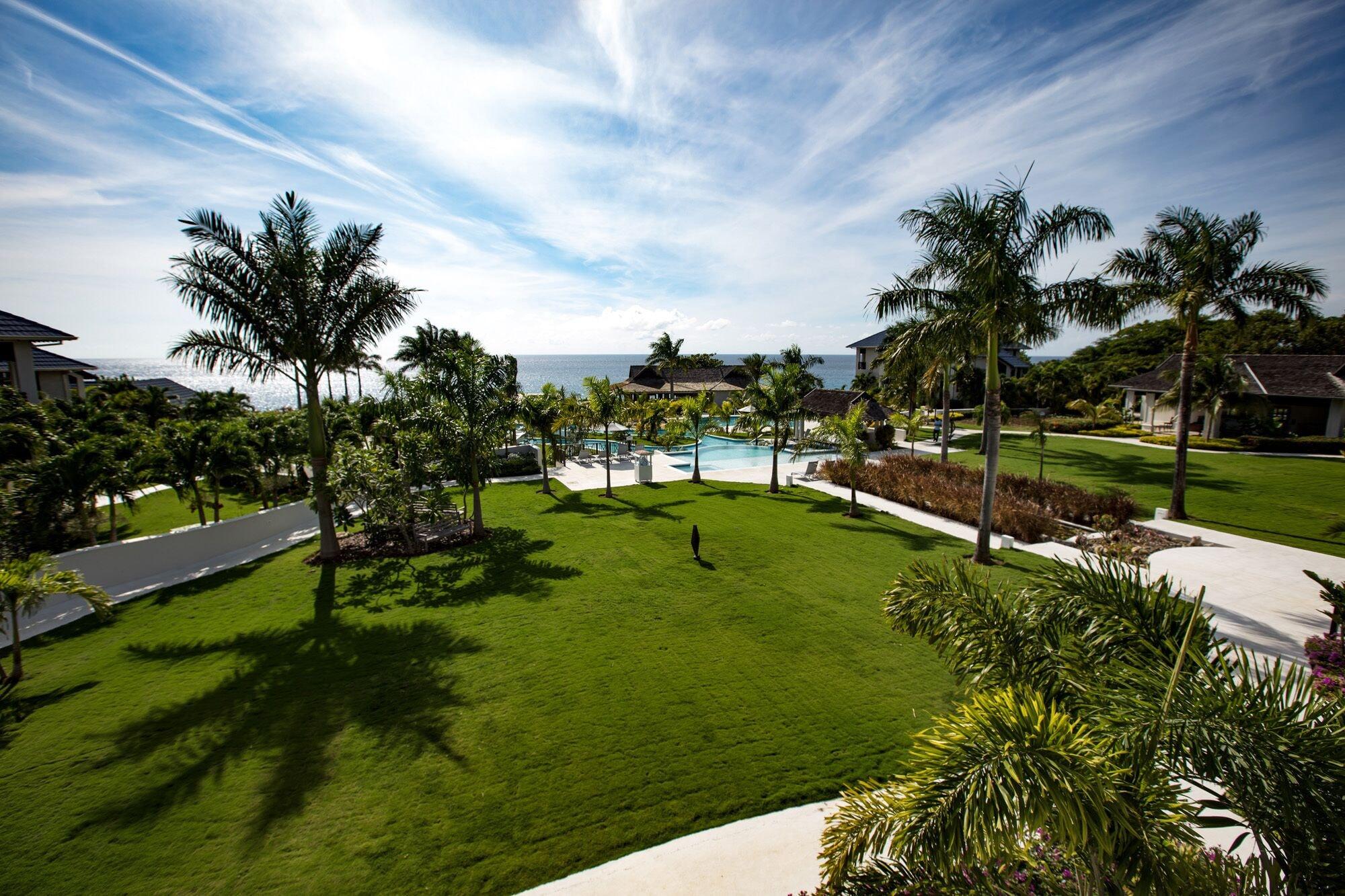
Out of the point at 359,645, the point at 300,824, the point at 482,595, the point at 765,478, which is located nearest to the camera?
the point at 300,824

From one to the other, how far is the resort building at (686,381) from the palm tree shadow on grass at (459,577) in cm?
3509

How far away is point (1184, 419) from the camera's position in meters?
15.5

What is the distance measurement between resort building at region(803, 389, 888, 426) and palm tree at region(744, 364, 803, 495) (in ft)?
34.1

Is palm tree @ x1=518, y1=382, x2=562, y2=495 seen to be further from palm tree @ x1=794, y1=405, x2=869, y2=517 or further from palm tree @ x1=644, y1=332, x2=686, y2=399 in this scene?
palm tree @ x1=644, y1=332, x2=686, y2=399

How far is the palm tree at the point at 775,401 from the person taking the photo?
20.1 meters

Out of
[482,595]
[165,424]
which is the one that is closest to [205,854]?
[482,595]

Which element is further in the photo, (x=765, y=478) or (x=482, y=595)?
A: (x=765, y=478)

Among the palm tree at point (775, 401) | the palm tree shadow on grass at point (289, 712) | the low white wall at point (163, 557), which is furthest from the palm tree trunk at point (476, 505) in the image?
the palm tree at point (775, 401)

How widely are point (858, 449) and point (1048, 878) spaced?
14606 millimetres

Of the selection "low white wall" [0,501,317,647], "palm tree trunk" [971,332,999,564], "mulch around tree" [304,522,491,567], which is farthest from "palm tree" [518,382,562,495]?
"palm tree trunk" [971,332,999,564]

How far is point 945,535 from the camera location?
15.6 metres

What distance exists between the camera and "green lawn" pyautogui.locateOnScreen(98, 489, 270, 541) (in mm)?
15977

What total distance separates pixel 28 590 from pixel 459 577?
6.47 metres

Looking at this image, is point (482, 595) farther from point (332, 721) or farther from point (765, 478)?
point (765, 478)
